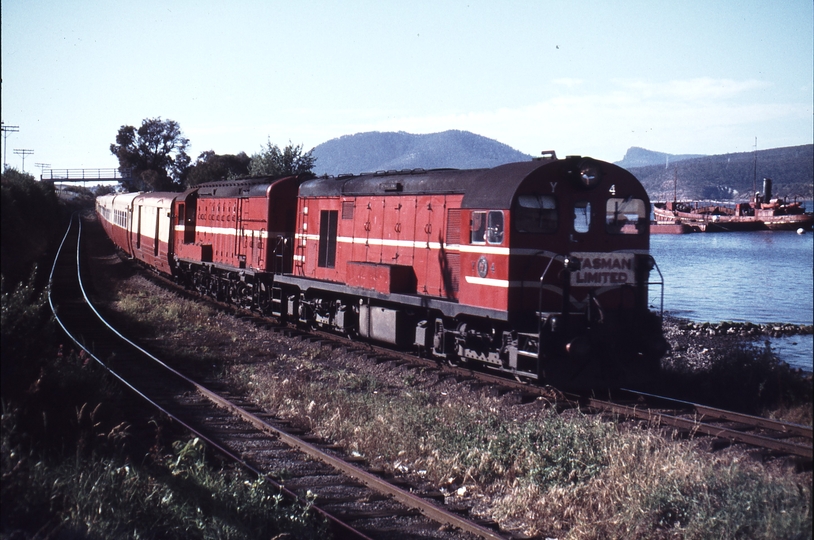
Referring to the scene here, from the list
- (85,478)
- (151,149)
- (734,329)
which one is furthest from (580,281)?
(151,149)

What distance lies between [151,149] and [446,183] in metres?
73.2

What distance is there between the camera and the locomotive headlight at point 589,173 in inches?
416

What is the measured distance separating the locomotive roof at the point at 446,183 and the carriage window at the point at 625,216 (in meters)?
1.58

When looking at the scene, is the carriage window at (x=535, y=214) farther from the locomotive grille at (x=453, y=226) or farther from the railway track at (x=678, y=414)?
the railway track at (x=678, y=414)

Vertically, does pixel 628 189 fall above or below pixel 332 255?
above

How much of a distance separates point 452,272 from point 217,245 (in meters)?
12.5

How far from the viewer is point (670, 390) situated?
11484 millimetres

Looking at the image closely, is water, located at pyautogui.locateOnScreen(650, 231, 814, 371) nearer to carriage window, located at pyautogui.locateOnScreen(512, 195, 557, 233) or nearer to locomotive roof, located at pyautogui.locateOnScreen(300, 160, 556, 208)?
carriage window, located at pyautogui.locateOnScreen(512, 195, 557, 233)

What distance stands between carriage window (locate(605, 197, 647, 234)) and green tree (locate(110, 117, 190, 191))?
2778 inches

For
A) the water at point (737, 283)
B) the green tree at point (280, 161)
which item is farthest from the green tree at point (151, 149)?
the water at point (737, 283)

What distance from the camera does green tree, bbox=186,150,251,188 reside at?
59156mm

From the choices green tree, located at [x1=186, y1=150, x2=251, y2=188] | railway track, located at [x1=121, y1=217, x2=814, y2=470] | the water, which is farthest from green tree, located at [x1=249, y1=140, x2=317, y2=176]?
railway track, located at [x1=121, y1=217, x2=814, y2=470]

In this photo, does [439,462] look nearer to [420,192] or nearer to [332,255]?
[420,192]

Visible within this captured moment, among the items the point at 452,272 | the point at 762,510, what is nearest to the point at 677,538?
the point at 762,510
